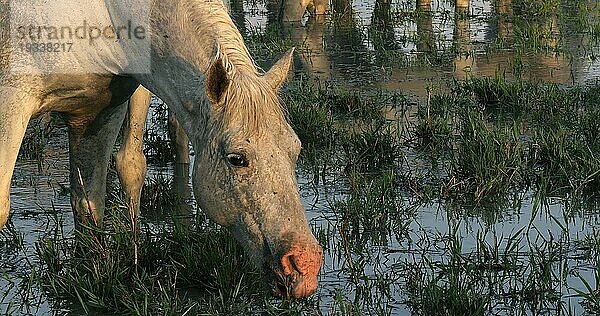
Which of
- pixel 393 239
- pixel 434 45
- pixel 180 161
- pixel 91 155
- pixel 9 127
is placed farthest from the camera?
pixel 434 45

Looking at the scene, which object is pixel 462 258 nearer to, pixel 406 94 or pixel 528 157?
pixel 528 157

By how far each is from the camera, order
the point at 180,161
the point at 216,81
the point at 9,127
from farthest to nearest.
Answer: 1. the point at 180,161
2. the point at 9,127
3. the point at 216,81

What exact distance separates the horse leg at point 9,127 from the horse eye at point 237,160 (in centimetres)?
115

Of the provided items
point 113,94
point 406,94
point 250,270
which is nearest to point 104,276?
point 250,270

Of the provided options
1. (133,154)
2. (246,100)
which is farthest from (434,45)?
(246,100)

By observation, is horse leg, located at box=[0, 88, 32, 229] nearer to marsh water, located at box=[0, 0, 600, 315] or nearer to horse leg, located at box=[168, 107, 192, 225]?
marsh water, located at box=[0, 0, 600, 315]

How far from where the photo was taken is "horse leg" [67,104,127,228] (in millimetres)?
5473

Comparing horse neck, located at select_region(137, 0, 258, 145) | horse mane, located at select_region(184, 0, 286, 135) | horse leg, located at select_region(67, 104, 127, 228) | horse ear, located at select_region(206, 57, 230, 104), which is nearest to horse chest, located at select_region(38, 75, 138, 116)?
horse leg, located at select_region(67, 104, 127, 228)

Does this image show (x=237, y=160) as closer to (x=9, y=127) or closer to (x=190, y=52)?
(x=190, y=52)

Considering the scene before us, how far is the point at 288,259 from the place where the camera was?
3.82 meters

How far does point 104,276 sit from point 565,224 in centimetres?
234

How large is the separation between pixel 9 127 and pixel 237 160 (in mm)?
1198

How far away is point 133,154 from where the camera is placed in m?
5.91

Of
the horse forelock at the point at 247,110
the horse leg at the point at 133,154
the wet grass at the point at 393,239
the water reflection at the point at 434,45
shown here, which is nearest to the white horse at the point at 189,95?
the horse forelock at the point at 247,110
